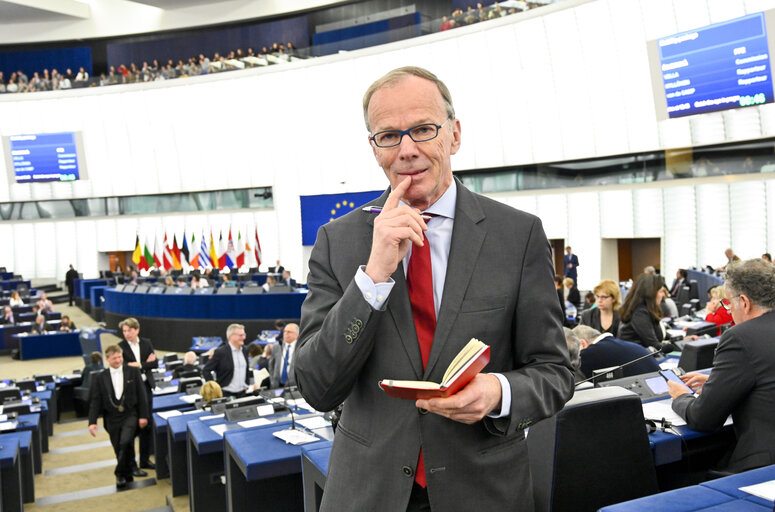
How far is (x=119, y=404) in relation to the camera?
7148mm

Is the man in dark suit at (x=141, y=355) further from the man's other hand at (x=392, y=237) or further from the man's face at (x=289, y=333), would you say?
the man's other hand at (x=392, y=237)

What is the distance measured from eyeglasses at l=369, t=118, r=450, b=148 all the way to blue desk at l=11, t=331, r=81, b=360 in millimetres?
16035

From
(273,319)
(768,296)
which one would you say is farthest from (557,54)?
(768,296)

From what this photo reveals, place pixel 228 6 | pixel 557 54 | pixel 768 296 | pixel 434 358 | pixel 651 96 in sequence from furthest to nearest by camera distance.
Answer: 1. pixel 228 6
2. pixel 557 54
3. pixel 651 96
4. pixel 768 296
5. pixel 434 358

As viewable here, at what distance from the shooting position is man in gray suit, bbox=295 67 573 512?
4.41 ft

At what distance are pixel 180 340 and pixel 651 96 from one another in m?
12.0

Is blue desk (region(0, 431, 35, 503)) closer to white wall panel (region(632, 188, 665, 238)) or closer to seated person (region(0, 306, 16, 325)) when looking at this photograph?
seated person (region(0, 306, 16, 325))

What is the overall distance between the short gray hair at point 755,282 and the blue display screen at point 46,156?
27.3 metres

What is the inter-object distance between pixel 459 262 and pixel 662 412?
2320mm

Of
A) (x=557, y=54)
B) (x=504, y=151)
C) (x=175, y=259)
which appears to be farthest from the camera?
(x=175, y=259)

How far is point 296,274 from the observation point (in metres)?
24.8

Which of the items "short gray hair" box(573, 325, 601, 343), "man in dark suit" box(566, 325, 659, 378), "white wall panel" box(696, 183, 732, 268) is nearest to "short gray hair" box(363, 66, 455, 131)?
"man in dark suit" box(566, 325, 659, 378)

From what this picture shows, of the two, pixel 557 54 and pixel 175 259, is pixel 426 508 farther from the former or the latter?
pixel 175 259

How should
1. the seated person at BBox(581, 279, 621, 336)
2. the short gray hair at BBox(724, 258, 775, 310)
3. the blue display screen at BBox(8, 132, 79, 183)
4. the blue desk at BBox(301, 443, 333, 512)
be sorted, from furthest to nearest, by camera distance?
the blue display screen at BBox(8, 132, 79, 183) → the seated person at BBox(581, 279, 621, 336) → the short gray hair at BBox(724, 258, 775, 310) → the blue desk at BBox(301, 443, 333, 512)
